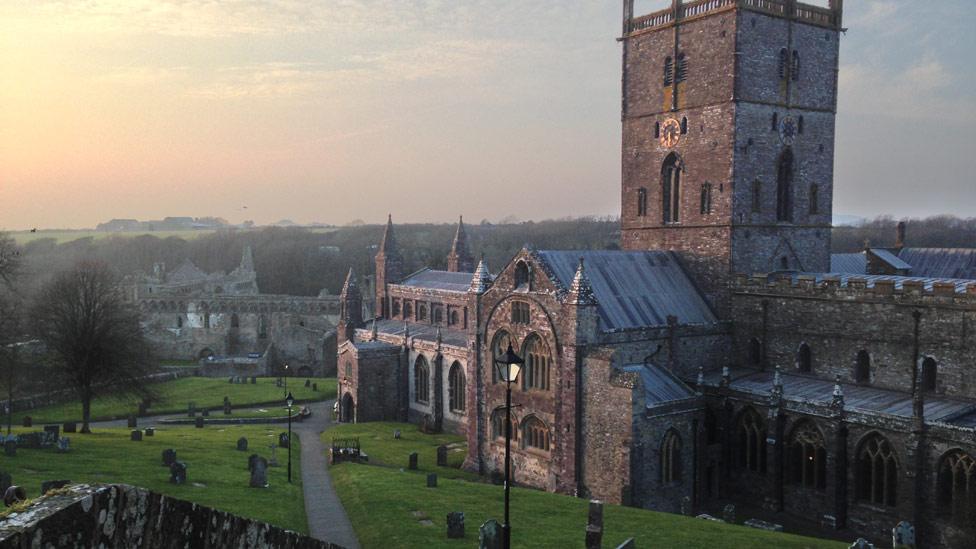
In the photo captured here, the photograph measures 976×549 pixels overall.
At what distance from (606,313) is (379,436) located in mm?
20010

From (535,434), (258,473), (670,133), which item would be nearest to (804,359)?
(535,434)

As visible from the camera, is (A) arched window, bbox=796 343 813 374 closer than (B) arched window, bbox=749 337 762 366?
Yes

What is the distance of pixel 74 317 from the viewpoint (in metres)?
47.3

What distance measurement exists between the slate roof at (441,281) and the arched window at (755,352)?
77.8 ft

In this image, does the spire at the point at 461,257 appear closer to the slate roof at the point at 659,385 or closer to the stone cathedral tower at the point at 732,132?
the stone cathedral tower at the point at 732,132

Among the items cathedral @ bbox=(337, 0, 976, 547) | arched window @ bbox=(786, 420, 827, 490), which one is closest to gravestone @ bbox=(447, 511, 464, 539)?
cathedral @ bbox=(337, 0, 976, 547)

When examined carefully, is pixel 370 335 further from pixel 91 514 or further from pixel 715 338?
pixel 91 514

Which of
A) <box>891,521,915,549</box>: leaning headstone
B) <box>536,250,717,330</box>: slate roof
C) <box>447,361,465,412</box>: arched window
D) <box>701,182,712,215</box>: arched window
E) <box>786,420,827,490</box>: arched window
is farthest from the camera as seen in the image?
<box>447,361,465,412</box>: arched window

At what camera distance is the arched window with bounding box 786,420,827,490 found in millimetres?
30844

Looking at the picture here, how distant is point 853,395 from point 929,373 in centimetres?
295

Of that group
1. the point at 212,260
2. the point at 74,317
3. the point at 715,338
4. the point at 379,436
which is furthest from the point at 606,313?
the point at 212,260

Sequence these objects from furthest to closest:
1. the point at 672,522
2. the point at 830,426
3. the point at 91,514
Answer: the point at 830,426 < the point at 672,522 < the point at 91,514

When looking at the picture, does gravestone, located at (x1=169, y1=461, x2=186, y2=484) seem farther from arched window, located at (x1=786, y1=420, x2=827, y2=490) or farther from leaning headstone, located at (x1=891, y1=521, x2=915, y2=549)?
leaning headstone, located at (x1=891, y1=521, x2=915, y2=549)

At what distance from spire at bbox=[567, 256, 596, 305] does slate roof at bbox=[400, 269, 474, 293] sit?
23.8 metres
